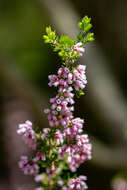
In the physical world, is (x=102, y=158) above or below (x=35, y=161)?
above

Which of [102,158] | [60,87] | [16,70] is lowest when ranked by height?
[60,87]

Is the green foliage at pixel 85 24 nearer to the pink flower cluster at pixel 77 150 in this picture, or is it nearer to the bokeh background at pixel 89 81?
the pink flower cluster at pixel 77 150

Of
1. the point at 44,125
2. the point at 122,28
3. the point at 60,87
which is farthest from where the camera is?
the point at 122,28

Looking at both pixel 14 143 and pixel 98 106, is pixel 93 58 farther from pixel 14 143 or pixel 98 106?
pixel 14 143

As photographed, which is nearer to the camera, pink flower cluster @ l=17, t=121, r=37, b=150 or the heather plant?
the heather plant

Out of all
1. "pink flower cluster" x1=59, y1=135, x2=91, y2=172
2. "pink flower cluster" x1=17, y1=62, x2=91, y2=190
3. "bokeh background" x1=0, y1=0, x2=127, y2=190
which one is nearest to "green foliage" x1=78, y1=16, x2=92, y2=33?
"pink flower cluster" x1=17, y1=62, x2=91, y2=190

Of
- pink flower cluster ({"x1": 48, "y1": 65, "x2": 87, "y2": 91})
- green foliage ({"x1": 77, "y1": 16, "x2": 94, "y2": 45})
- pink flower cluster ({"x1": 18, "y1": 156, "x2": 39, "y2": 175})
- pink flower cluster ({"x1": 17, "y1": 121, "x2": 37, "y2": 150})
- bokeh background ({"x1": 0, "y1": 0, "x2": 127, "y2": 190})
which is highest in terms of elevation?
bokeh background ({"x1": 0, "y1": 0, "x2": 127, "y2": 190})

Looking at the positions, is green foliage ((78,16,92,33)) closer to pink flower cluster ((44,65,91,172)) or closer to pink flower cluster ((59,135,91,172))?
pink flower cluster ((44,65,91,172))

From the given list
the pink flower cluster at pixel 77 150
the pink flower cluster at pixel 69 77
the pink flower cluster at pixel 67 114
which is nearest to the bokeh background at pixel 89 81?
the pink flower cluster at pixel 77 150

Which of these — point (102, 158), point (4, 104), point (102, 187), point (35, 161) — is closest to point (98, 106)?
point (102, 158)
